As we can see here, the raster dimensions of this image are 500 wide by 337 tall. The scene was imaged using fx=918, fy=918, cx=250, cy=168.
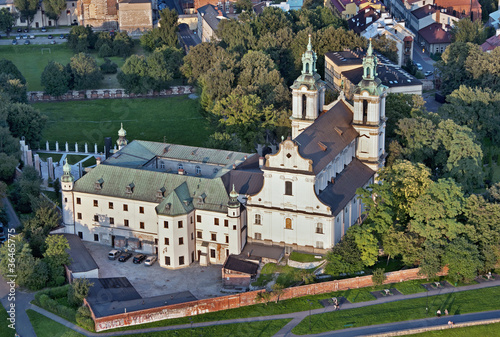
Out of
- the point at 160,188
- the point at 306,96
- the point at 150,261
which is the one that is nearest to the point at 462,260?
the point at 306,96

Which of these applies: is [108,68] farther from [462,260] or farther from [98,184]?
[462,260]

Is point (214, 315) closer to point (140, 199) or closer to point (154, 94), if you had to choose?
point (140, 199)

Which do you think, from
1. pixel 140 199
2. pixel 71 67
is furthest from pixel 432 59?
pixel 140 199

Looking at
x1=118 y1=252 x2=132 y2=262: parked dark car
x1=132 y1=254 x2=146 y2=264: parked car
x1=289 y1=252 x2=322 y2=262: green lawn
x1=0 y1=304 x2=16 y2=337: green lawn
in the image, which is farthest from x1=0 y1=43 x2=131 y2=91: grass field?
x1=0 y1=304 x2=16 y2=337: green lawn

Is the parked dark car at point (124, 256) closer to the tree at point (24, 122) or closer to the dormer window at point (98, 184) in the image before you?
the dormer window at point (98, 184)

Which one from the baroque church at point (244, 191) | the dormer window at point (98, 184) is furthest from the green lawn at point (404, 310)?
the dormer window at point (98, 184)

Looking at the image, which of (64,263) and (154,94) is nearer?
(64,263)
